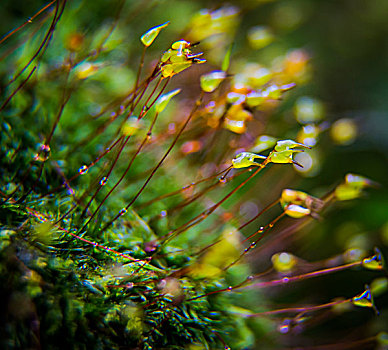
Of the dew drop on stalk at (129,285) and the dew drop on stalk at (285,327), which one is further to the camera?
the dew drop on stalk at (285,327)

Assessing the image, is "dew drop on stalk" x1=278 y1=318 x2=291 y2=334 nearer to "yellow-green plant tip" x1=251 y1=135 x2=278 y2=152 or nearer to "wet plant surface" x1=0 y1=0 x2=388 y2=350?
"wet plant surface" x1=0 y1=0 x2=388 y2=350

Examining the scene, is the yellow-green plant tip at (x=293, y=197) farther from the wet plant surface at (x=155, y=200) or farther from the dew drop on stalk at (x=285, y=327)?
the dew drop on stalk at (x=285, y=327)

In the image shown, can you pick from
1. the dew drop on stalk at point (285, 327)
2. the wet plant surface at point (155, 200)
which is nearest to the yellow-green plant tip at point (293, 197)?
the wet plant surface at point (155, 200)

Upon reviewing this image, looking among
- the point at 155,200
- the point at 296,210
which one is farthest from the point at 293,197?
the point at 155,200

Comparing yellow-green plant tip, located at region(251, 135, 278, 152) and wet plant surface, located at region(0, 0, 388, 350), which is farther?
yellow-green plant tip, located at region(251, 135, 278, 152)

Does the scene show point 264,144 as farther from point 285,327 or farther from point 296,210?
point 285,327

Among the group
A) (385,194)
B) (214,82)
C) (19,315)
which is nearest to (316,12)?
(385,194)

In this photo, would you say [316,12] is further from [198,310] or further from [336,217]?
[198,310]

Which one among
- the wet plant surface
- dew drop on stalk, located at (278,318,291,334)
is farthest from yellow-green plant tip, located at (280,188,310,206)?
dew drop on stalk, located at (278,318,291,334)
